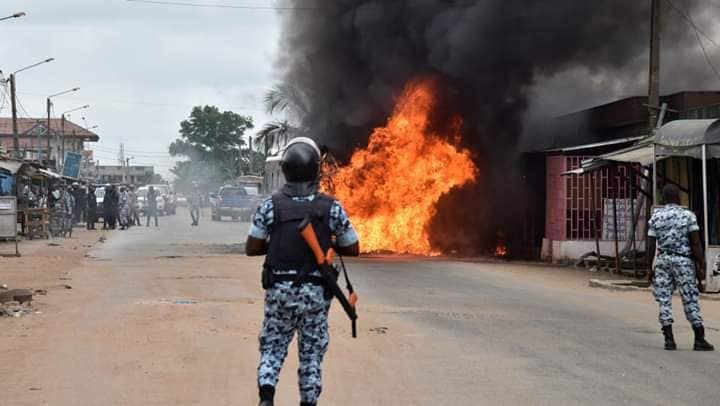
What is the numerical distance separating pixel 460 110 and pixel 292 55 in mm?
5379

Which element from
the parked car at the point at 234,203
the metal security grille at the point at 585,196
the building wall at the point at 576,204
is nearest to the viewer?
the building wall at the point at 576,204

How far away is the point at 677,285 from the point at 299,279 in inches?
192

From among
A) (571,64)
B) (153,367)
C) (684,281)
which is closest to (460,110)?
(571,64)

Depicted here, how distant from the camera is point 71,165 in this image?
41.2 metres

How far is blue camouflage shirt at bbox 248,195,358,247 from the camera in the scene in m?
5.11

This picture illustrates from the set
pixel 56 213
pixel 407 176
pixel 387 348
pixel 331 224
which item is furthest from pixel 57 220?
pixel 331 224

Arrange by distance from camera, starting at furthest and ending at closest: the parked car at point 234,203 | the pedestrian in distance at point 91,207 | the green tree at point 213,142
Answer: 1. the green tree at point 213,142
2. the parked car at point 234,203
3. the pedestrian in distance at point 91,207

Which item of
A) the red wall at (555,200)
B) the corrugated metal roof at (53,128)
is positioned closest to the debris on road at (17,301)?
the red wall at (555,200)

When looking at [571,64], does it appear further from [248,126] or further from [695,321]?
[248,126]

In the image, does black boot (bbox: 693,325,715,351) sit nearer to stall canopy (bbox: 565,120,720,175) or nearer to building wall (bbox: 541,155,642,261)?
stall canopy (bbox: 565,120,720,175)

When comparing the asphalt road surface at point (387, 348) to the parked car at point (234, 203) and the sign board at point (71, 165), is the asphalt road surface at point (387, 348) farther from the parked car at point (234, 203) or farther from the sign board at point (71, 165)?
the parked car at point (234, 203)

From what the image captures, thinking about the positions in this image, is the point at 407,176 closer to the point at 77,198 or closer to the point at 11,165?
the point at 11,165

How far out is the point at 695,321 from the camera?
8547 mm

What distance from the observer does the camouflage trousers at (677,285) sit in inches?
336
